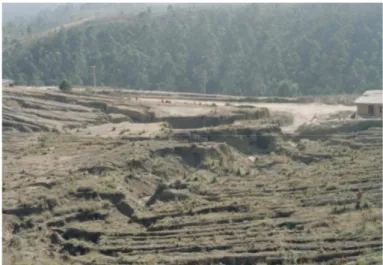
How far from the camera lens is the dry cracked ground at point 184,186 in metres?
15.8

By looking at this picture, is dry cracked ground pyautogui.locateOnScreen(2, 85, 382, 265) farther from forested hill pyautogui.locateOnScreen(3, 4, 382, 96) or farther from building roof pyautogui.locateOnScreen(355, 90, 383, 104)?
forested hill pyautogui.locateOnScreen(3, 4, 382, 96)

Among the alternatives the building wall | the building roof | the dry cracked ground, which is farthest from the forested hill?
the dry cracked ground

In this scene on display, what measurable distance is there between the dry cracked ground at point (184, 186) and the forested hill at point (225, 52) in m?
20.0

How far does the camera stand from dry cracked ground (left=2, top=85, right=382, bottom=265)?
15828mm

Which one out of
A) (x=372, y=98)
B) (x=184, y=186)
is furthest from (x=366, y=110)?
(x=184, y=186)

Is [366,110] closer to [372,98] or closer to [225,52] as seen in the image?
[372,98]

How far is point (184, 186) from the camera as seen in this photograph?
21.3 metres

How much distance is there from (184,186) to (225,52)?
39676mm

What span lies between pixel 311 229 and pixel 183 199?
4938 mm

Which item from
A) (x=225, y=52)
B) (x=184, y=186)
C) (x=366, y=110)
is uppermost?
(x=225, y=52)

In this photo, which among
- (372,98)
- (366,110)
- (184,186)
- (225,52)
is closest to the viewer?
(184,186)

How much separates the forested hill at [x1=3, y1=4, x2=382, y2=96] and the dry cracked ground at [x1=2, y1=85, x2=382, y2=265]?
1999 cm

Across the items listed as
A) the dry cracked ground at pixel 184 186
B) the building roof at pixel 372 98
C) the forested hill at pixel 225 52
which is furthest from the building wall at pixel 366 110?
the forested hill at pixel 225 52

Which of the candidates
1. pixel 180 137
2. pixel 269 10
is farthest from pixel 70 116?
pixel 269 10
